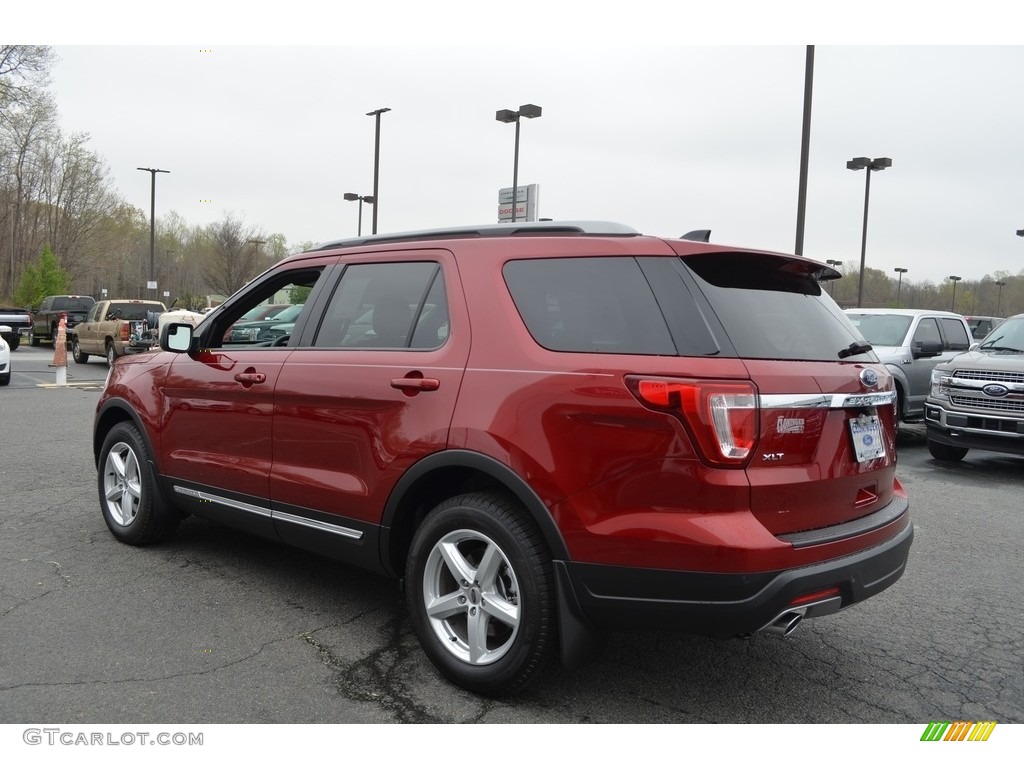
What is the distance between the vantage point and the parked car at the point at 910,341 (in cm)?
1157

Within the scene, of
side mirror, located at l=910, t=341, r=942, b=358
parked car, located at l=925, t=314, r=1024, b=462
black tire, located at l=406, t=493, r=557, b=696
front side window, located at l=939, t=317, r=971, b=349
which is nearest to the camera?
black tire, located at l=406, t=493, r=557, b=696

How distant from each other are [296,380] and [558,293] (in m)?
1.53

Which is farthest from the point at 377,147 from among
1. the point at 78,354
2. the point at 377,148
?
the point at 78,354

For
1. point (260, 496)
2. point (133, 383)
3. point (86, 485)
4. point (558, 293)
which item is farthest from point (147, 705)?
point (86, 485)

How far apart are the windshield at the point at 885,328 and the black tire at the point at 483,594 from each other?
10.0 meters

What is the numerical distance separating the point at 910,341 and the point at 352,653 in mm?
10374

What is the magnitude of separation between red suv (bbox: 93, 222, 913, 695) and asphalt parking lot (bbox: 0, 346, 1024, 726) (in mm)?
383

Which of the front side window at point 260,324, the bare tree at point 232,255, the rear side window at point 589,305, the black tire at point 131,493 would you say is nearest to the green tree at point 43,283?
the bare tree at point 232,255

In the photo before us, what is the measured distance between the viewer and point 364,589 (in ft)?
15.7

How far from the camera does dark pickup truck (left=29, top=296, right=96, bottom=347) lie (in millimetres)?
31344

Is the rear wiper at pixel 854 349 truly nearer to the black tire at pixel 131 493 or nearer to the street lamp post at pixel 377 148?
the black tire at pixel 131 493

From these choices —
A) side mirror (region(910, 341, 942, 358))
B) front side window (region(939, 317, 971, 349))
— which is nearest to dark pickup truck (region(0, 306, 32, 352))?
front side window (region(939, 317, 971, 349))

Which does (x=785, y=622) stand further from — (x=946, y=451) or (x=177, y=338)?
(x=946, y=451)

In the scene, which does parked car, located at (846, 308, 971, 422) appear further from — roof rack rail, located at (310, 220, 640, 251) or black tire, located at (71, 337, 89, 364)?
black tire, located at (71, 337, 89, 364)
